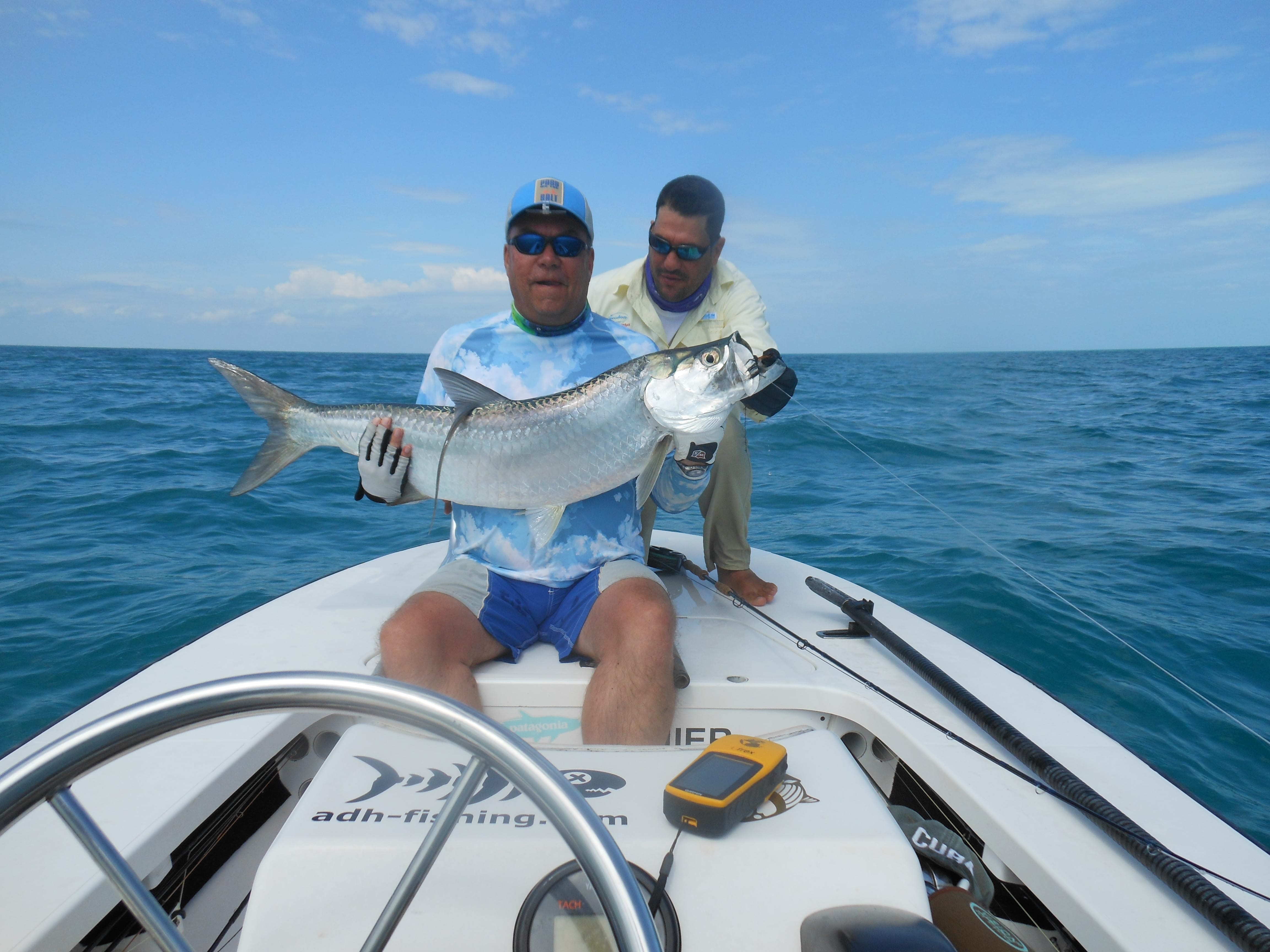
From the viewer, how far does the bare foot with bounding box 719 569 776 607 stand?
11.4ft

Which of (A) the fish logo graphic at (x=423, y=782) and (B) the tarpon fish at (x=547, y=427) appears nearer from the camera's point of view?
(A) the fish logo graphic at (x=423, y=782)

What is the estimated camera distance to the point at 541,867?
134cm

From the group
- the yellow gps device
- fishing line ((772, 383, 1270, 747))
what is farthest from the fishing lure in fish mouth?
the yellow gps device

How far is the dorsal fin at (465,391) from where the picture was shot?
8.66ft

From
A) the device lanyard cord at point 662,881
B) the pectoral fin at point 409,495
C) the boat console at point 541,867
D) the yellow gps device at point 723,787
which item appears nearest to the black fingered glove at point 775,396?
the pectoral fin at point 409,495

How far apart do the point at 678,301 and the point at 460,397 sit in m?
1.69

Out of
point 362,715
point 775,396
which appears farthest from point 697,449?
point 362,715

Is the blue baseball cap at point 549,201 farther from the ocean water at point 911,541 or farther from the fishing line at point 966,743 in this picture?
the ocean water at point 911,541

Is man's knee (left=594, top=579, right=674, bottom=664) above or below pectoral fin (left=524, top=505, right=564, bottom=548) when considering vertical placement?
below

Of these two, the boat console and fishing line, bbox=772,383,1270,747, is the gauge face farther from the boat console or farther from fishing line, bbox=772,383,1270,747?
fishing line, bbox=772,383,1270,747

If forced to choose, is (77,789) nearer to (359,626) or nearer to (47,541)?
(359,626)

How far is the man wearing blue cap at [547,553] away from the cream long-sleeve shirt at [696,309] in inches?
35.2

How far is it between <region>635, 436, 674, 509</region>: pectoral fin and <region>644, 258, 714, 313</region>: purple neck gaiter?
141 centimetres

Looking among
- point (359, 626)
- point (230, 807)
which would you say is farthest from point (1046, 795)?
point (359, 626)
